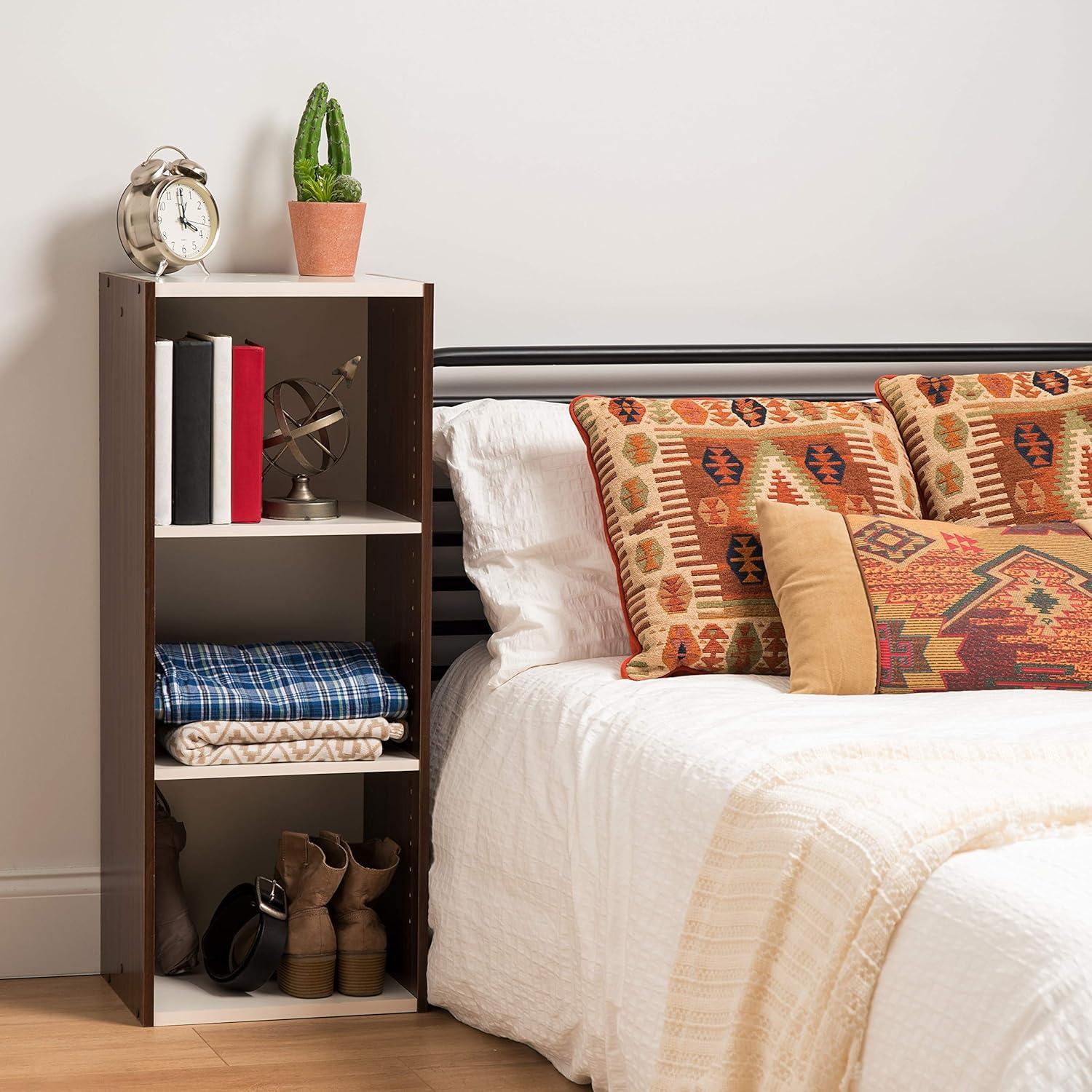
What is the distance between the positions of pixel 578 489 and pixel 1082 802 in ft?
3.52

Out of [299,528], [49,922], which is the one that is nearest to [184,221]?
[299,528]

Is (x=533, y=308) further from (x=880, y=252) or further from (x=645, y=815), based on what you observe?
(x=645, y=815)

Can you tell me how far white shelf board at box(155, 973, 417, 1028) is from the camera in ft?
7.13

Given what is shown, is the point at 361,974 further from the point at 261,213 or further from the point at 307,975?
the point at 261,213

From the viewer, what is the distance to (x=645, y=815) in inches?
68.4

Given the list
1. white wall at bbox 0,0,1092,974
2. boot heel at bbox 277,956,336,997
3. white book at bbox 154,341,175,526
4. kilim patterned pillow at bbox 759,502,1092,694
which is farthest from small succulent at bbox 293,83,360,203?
boot heel at bbox 277,956,336,997

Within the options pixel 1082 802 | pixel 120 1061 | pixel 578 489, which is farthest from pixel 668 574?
pixel 120 1061

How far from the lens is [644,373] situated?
2611 millimetres

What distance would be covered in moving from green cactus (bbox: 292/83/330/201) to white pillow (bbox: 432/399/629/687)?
0.45 metres

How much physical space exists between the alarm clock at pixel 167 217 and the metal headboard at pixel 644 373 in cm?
42

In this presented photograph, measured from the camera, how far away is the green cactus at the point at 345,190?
2.27m

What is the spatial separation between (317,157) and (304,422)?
411 mm

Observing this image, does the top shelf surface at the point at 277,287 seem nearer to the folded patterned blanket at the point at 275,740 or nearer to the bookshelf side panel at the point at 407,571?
the bookshelf side panel at the point at 407,571

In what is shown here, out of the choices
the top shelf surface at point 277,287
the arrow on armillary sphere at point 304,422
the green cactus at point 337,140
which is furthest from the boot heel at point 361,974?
the green cactus at point 337,140
